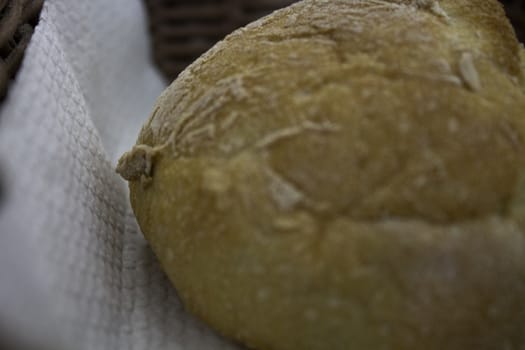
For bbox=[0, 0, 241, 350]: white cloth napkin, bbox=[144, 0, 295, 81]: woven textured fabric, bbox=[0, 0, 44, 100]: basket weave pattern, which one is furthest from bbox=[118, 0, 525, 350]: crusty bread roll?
bbox=[144, 0, 295, 81]: woven textured fabric

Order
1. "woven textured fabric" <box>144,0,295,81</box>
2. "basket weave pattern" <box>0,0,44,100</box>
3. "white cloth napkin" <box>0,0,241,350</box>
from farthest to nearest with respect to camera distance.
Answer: "woven textured fabric" <box>144,0,295,81</box>
"basket weave pattern" <box>0,0,44,100</box>
"white cloth napkin" <box>0,0,241,350</box>

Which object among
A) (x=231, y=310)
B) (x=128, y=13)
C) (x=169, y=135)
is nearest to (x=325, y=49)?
(x=169, y=135)

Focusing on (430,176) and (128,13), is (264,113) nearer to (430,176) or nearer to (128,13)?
(430,176)

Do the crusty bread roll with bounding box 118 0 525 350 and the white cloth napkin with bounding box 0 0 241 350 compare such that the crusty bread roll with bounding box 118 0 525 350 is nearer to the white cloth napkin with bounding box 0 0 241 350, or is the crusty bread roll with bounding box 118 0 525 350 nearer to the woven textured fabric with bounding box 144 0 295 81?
the white cloth napkin with bounding box 0 0 241 350

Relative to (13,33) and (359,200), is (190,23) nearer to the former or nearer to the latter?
(13,33)

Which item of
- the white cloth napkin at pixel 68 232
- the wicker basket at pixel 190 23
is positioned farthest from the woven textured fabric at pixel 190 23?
the white cloth napkin at pixel 68 232

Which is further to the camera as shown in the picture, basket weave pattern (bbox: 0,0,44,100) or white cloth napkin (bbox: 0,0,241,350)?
basket weave pattern (bbox: 0,0,44,100)
